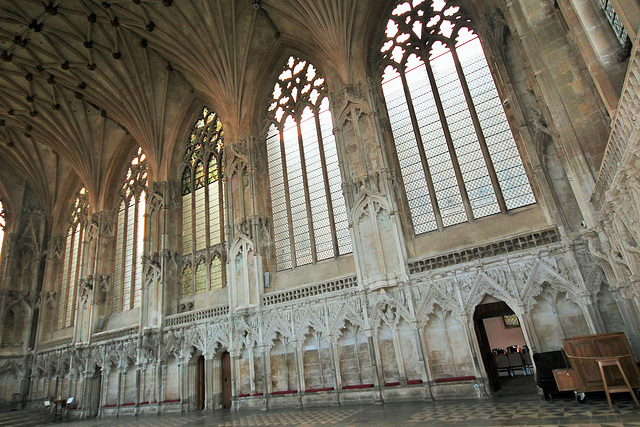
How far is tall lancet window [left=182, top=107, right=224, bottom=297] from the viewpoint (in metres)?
18.2

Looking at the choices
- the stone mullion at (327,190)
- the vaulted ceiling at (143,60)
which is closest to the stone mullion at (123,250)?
the vaulted ceiling at (143,60)

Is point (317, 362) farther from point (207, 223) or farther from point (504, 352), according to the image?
point (504, 352)

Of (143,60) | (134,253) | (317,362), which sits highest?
(143,60)

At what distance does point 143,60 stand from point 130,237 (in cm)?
972

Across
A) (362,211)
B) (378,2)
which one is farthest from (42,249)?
(378,2)

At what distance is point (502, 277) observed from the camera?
10.6m

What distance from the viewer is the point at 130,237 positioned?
22.3 metres

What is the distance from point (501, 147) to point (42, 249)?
28565 millimetres

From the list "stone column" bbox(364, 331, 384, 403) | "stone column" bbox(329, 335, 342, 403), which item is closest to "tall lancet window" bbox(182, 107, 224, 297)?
"stone column" bbox(329, 335, 342, 403)

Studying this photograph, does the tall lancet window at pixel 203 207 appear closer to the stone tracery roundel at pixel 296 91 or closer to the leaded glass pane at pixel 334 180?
the stone tracery roundel at pixel 296 91

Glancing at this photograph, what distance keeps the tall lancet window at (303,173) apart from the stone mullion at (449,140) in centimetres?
424

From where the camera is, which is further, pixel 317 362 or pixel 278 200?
pixel 278 200

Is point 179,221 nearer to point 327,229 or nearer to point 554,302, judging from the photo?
point 327,229

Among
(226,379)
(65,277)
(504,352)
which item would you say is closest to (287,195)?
(226,379)
